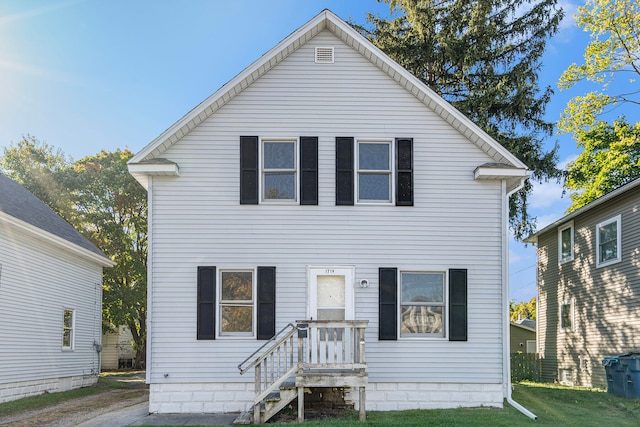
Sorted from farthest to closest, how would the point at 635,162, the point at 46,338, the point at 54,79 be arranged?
the point at 635,162
the point at 54,79
the point at 46,338

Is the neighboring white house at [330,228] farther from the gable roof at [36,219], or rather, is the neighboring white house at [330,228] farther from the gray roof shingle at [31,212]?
the gray roof shingle at [31,212]

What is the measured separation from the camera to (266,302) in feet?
37.2

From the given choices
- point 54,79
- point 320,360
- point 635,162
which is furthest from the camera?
point 635,162

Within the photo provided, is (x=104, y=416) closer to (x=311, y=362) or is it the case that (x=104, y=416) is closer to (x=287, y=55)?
(x=311, y=362)

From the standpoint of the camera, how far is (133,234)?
97.0ft

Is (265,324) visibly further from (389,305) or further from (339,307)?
(389,305)

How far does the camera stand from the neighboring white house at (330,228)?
11.3m

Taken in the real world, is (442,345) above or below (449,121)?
below

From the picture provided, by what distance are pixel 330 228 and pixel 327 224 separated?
97mm

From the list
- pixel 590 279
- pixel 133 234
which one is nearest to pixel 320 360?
pixel 590 279

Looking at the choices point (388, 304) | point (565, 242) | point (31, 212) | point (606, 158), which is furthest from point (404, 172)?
point (606, 158)

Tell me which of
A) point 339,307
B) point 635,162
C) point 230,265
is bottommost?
point 339,307

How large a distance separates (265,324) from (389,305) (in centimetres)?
237

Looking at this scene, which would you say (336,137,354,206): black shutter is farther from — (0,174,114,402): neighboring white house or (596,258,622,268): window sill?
(596,258,622,268): window sill
